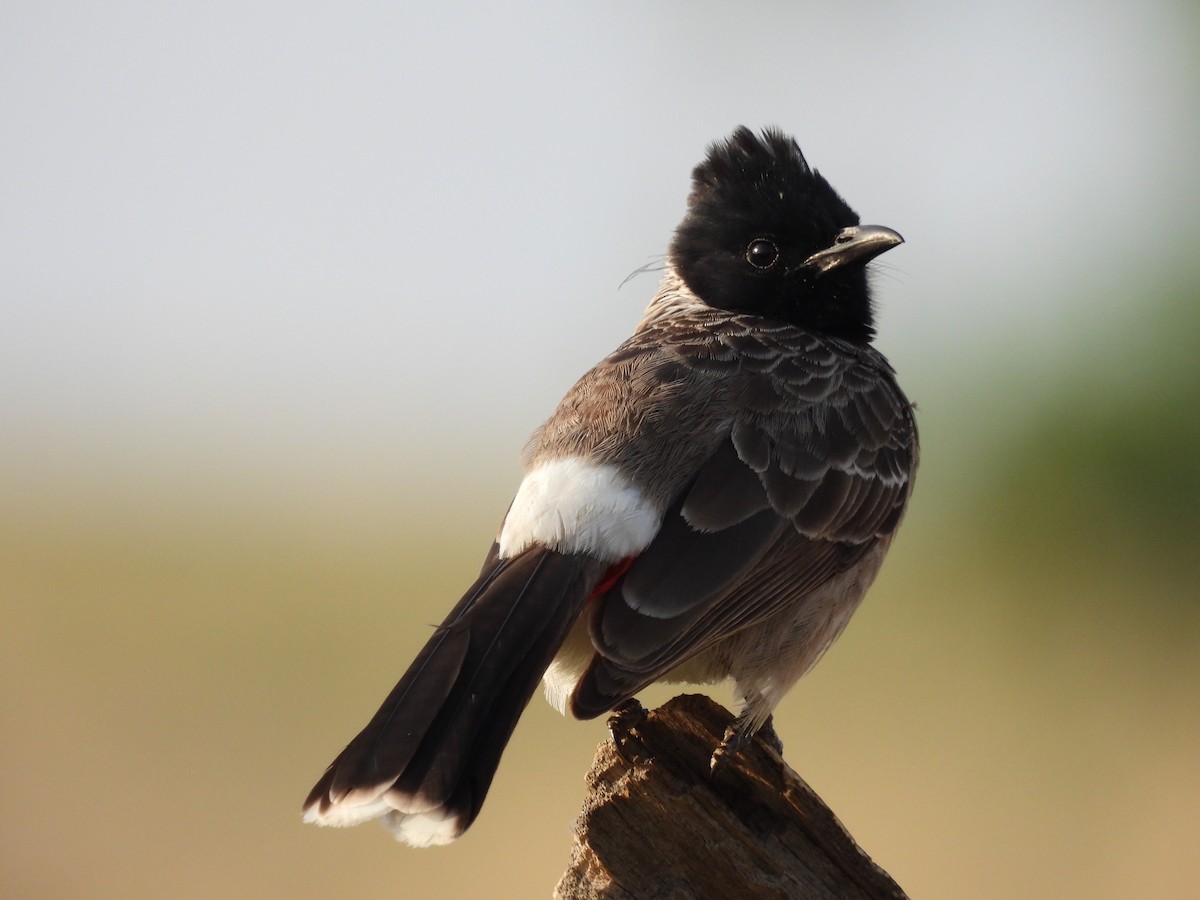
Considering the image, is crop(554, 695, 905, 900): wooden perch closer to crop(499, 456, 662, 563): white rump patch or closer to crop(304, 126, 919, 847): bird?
crop(304, 126, 919, 847): bird

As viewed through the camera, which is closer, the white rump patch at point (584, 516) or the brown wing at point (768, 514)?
the brown wing at point (768, 514)

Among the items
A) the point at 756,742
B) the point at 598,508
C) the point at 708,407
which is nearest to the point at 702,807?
the point at 756,742

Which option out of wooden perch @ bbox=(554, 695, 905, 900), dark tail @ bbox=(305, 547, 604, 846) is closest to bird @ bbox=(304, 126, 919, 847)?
dark tail @ bbox=(305, 547, 604, 846)

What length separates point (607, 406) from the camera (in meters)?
4.18

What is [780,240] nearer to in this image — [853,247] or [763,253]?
[763,253]

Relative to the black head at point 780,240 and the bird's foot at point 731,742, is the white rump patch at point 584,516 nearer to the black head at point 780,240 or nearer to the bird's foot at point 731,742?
the bird's foot at point 731,742

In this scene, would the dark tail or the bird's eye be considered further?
the bird's eye

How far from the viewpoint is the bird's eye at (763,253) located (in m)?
5.14

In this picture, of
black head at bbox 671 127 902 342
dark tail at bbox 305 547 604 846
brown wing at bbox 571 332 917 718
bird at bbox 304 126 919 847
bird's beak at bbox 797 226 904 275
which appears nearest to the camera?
dark tail at bbox 305 547 604 846

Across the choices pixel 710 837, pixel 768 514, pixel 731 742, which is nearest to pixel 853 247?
pixel 768 514

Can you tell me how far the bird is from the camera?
3160 millimetres

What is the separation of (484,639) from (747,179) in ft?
8.85

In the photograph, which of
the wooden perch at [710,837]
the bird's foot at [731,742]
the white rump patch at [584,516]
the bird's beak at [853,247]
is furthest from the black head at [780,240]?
the wooden perch at [710,837]

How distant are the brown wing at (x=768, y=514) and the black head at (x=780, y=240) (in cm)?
28
